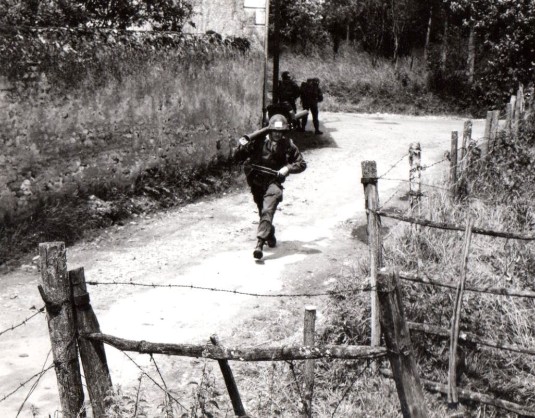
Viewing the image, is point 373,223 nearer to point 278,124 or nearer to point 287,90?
point 278,124

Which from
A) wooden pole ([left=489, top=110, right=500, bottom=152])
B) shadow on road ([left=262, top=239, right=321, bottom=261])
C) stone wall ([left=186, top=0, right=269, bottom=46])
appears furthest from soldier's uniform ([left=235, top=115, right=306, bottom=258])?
stone wall ([left=186, top=0, right=269, bottom=46])

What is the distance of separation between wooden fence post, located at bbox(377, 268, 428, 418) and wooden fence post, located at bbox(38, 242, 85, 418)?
1577 millimetres

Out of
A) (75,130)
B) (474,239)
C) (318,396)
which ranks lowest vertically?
(318,396)

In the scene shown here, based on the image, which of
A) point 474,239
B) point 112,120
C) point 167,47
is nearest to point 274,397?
point 474,239

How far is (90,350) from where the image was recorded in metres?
3.39

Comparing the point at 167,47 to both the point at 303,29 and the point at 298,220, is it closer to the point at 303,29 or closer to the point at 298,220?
the point at 298,220

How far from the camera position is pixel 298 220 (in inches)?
Result: 379

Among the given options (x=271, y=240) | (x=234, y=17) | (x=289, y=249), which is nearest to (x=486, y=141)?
(x=289, y=249)

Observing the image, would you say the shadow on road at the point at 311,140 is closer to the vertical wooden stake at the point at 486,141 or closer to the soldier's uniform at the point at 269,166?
the vertical wooden stake at the point at 486,141

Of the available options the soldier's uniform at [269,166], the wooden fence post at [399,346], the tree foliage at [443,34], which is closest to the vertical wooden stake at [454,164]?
the soldier's uniform at [269,166]

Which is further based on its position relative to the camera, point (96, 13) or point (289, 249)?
point (96, 13)

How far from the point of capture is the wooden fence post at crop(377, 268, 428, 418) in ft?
9.21

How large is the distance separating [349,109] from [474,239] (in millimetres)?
14767

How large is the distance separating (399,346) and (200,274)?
15.8 feet
